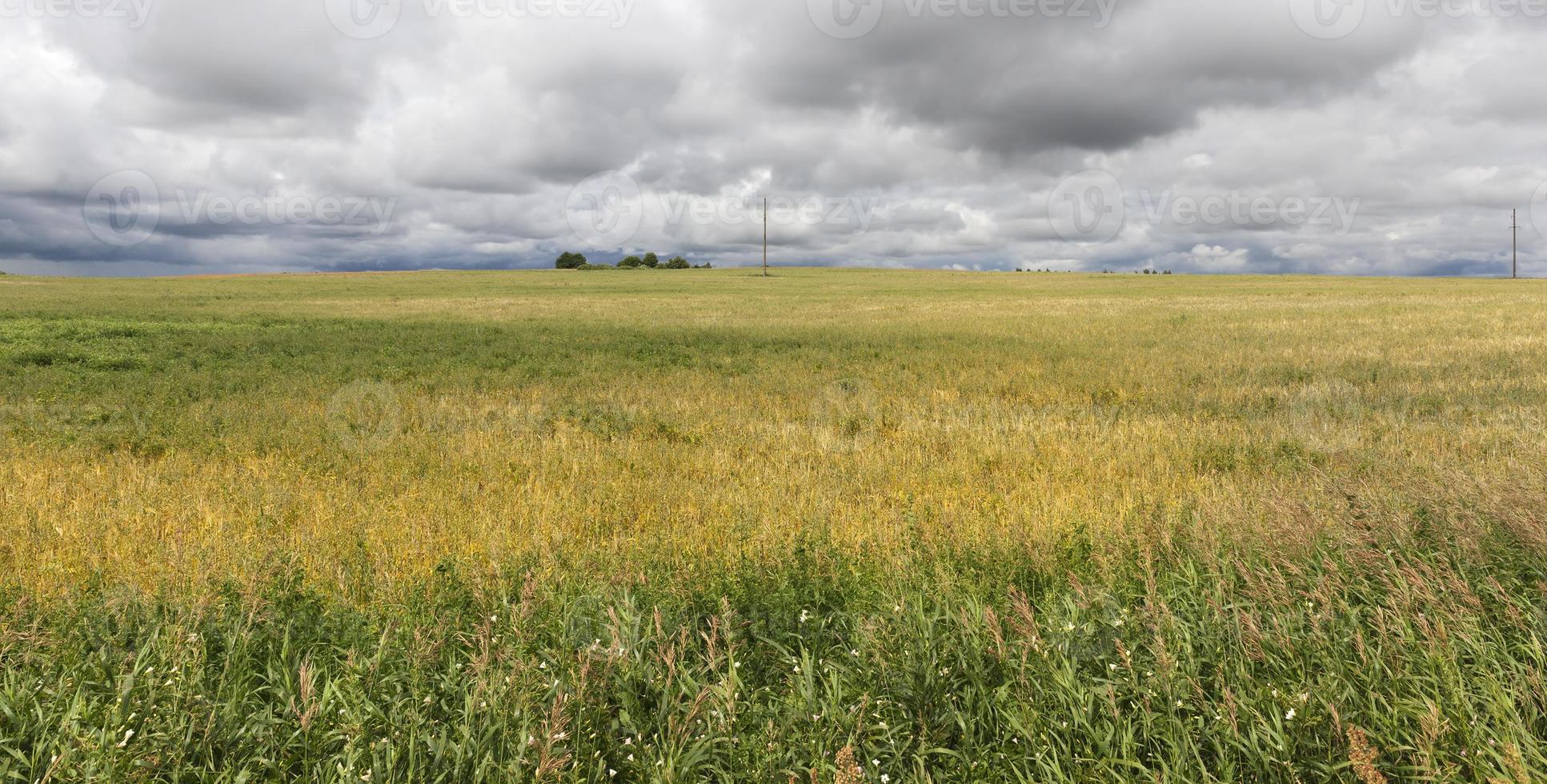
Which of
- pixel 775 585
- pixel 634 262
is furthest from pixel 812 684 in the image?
pixel 634 262

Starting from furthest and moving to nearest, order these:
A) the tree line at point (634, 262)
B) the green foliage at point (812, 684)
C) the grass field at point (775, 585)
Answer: the tree line at point (634, 262) → the grass field at point (775, 585) → the green foliage at point (812, 684)

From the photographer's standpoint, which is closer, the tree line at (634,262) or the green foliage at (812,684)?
the green foliage at (812,684)

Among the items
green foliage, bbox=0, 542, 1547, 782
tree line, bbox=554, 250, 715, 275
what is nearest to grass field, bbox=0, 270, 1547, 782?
green foliage, bbox=0, 542, 1547, 782

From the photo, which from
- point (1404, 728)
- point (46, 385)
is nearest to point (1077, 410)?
point (1404, 728)

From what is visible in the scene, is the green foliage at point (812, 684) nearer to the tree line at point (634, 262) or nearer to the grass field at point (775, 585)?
the grass field at point (775, 585)

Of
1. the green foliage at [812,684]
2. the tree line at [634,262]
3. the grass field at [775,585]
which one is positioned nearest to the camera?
the green foliage at [812,684]

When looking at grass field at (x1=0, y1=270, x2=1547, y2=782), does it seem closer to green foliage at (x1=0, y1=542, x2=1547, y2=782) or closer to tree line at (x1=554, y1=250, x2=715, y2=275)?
green foliage at (x1=0, y1=542, x2=1547, y2=782)

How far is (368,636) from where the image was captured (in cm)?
450

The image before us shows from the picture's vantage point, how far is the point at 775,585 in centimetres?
510

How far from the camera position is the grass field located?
10.9 ft

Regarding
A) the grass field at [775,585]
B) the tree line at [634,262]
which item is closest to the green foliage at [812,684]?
the grass field at [775,585]

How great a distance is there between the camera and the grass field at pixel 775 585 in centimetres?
333

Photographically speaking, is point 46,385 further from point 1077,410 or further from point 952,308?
point 952,308

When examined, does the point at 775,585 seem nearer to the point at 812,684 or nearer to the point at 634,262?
the point at 812,684
